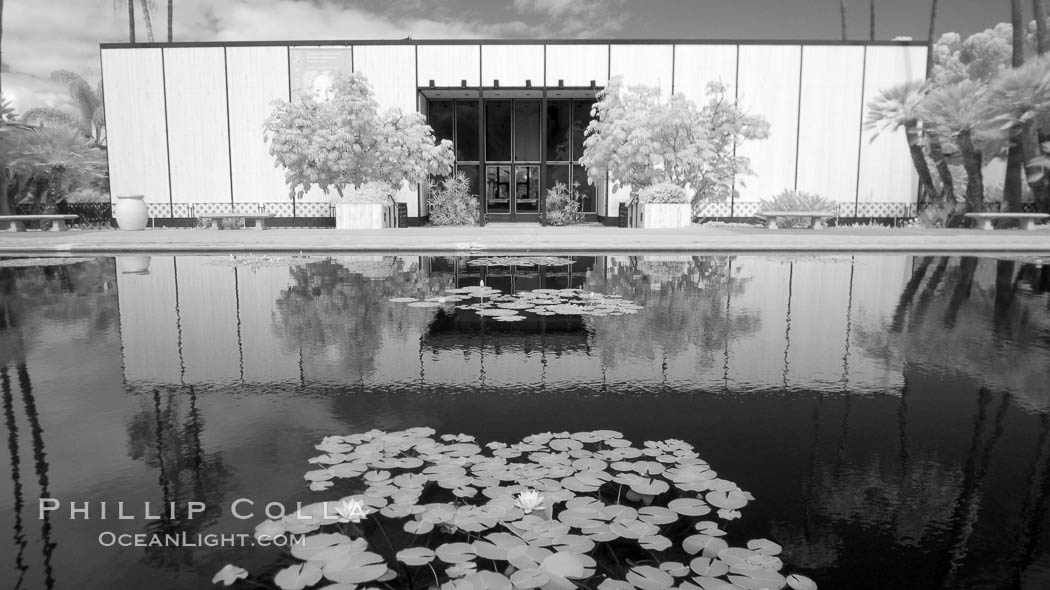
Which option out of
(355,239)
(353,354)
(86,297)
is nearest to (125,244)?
(355,239)

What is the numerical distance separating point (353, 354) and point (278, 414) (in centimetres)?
170

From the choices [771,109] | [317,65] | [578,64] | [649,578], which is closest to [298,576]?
[649,578]

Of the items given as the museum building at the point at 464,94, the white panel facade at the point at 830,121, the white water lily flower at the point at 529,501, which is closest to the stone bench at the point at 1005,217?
the museum building at the point at 464,94

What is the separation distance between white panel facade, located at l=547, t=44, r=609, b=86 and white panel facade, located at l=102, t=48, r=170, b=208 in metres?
17.2

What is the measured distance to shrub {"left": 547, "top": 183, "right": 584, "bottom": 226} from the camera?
96.7ft

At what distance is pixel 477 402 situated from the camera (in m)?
4.49

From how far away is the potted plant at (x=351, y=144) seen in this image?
81.7 ft

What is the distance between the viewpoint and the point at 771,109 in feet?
95.2

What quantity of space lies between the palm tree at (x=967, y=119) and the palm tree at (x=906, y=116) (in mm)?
523

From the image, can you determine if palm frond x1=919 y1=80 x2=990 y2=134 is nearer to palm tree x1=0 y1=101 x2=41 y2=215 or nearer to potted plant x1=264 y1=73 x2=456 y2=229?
potted plant x1=264 y1=73 x2=456 y2=229

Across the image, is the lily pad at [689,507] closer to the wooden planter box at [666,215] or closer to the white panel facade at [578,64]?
the wooden planter box at [666,215]

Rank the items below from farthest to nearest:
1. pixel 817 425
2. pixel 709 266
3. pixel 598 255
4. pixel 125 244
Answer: pixel 125 244 → pixel 598 255 → pixel 709 266 → pixel 817 425

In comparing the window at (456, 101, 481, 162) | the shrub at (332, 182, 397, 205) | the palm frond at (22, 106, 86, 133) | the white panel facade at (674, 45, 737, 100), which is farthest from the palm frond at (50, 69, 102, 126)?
the white panel facade at (674, 45, 737, 100)

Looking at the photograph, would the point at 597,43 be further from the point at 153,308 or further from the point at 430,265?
the point at 153,308
